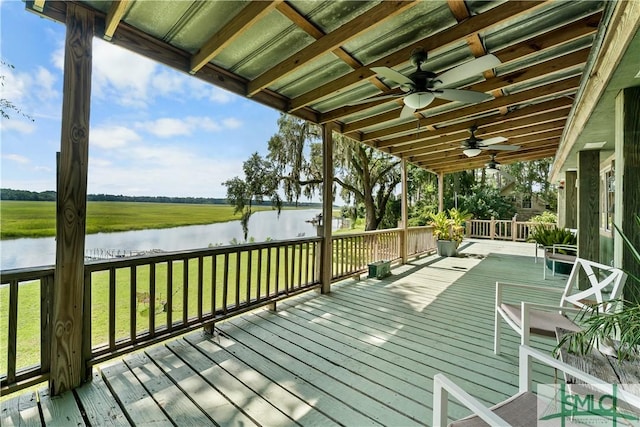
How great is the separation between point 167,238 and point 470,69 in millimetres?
3321

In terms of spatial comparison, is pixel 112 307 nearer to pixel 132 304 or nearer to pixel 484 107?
pixel 132 304

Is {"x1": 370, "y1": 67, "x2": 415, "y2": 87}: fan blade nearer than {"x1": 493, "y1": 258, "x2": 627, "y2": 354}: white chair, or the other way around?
{"x1": 493, "y1": 258, "x2": 627, "y2": 354}: white chair

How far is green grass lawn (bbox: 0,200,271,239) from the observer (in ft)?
6.66

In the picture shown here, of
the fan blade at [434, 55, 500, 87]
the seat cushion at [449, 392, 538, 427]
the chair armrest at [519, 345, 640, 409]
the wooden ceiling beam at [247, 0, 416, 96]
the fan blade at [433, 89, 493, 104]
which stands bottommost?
the seat cushion at [449, 392, 538, 427]

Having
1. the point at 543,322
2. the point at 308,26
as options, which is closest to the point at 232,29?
the point at 308,26

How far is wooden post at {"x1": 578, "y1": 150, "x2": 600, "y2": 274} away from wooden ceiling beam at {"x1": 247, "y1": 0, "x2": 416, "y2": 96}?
3.99 metres

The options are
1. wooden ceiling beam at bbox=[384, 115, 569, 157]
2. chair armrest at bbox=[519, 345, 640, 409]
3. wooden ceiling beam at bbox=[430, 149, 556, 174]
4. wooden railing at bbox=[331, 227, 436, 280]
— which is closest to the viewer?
chair armrest at bbox=[519, 345, 640, 409]

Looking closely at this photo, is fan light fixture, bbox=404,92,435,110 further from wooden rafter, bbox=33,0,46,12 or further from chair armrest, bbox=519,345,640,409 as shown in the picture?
wooden rafter, bbox=33,0,46,12

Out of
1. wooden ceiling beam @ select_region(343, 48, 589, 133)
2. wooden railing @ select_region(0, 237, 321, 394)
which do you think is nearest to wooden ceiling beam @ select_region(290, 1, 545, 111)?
wooden ceiling beam @ select_region(343, 48, 589, 133)

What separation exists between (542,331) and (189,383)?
263 centimetres

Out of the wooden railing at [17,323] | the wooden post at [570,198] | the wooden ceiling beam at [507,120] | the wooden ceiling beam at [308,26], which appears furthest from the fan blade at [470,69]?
the wooden post at [570,198]

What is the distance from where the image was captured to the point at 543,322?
7.24 feet

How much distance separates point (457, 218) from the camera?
800cm

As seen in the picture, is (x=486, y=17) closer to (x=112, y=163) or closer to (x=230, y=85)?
(x=230, y=85)
